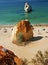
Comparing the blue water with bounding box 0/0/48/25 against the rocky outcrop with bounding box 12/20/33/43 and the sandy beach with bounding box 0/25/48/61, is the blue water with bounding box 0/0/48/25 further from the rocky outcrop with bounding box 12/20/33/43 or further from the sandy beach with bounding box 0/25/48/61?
the sandy beach with bounding box 0/25/48/61

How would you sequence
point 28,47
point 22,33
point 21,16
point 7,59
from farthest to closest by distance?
point 21,16
point 22,33
point 28,47
point 7,59

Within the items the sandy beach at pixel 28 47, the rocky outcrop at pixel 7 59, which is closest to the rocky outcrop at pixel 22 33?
the sandy beach at pixel 28 47

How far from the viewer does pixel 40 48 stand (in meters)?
13.2

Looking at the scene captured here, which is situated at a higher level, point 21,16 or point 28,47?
point 21,16

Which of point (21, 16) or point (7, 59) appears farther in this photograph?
point (21, 16)

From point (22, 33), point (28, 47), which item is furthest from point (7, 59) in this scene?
point (22, 33)

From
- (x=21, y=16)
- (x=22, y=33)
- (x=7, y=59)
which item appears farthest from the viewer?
(x=21, y=16)

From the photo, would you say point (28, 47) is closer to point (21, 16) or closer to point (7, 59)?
point (7, 59)

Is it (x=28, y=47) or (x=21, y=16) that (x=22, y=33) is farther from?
(x=21, y=16)

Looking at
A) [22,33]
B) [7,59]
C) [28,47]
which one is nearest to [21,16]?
[22,33]

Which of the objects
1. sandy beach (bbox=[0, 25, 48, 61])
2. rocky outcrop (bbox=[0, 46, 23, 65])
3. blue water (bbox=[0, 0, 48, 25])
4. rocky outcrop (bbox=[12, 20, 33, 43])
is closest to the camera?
rocky outcrop (bbox=[0, 46, 23, 65])

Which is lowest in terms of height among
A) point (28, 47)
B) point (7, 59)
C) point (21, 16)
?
point (28, 47)

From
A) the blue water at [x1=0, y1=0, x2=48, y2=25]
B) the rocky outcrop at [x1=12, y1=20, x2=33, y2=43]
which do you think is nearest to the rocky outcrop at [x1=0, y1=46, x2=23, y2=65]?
the rocky outcrop at [x1=12, y1=20, x2=33, y2=43]

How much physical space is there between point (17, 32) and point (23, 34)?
0.36 m
